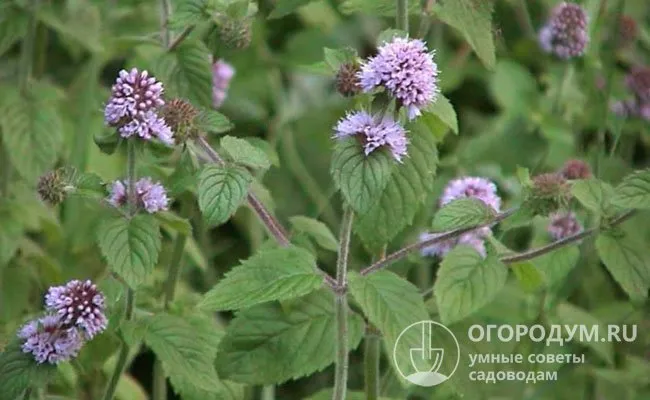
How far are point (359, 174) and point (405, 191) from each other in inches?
7.0

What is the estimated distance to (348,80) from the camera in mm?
1501

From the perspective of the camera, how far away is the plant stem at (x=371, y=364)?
1.77 m

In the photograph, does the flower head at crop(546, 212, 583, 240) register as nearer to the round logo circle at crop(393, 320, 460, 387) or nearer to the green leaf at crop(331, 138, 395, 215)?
the round logo circle at crop(393, 320, 460, 387)

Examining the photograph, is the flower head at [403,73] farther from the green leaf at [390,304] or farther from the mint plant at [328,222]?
the green leaf at [390,304]

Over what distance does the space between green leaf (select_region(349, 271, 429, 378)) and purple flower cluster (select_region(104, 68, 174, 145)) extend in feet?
1.08

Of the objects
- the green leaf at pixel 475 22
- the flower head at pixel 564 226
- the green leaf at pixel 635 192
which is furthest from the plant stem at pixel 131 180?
the flower head at pixel 564 226

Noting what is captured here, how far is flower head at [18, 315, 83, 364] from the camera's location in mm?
1543

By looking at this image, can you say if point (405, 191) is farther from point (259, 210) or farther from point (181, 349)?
point (181, 349)

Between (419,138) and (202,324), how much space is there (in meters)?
0.47

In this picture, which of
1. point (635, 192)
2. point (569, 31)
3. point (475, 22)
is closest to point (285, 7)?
point (475, 22)

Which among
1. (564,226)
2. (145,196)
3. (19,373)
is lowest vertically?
(19,373)

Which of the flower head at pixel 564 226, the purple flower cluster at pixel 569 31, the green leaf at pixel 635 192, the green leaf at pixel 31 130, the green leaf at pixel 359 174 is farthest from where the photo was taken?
the purple flower cluster at pixel 569 31

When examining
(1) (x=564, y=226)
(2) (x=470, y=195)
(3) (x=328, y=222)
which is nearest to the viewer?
(2) (x=470, y=195)

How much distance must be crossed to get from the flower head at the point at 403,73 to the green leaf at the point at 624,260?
38 centimetres
